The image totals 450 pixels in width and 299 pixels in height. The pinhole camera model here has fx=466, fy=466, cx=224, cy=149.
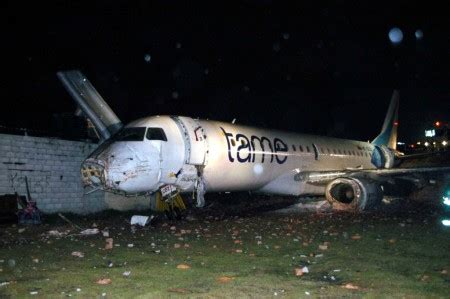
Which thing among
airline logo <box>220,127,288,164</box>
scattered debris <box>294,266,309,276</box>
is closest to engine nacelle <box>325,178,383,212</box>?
airline logo <box>220,127,288,164</box>

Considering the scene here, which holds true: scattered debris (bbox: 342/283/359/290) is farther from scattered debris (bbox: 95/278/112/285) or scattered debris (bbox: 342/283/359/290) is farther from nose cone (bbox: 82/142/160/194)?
nose cone (bbox: 82/142/160/194)

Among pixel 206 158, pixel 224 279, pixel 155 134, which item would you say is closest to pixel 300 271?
pixel 224 279

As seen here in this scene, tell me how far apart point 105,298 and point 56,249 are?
3736 millimetres

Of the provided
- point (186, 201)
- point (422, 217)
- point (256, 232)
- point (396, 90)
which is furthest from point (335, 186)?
point (396, 90)

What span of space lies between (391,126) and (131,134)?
2489 centimetres

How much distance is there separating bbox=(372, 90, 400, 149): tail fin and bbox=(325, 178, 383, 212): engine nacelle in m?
15.8

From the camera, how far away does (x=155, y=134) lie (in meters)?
13.5

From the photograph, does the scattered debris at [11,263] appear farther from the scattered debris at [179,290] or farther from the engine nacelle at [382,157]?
the engine nacelle at [382,157]

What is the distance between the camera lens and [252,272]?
670cm

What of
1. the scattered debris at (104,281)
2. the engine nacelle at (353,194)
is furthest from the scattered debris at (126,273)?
the engine nacelle at (353,194)

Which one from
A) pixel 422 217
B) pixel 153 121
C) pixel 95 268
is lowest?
pixel 422 217

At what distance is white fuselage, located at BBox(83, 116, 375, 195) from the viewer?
41.3ft

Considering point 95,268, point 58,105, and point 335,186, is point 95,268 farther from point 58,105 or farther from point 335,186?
point 58,105

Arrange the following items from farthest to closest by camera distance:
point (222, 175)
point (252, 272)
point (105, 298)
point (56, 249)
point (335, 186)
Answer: point (335, 186), point (222, 175), point (56, 249), point (252, 272), point (105, 298)
